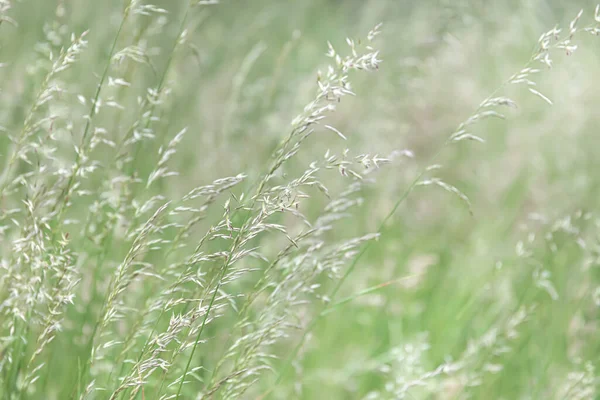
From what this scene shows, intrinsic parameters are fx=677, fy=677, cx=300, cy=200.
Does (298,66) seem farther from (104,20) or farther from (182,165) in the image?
(182,165)

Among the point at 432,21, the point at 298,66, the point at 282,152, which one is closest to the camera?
the point at 282,152

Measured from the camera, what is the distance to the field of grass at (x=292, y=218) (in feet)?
5.01

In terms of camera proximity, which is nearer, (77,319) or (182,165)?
(77,319)

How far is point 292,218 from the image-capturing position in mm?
4176

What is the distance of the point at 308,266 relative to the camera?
5.67ft

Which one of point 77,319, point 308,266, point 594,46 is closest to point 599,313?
point 308,266

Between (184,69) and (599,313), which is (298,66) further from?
(599,313)

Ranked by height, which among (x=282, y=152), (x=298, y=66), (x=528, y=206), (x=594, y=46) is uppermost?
(x=594, y=46)

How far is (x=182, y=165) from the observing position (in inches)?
145

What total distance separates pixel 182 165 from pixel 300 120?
231cm

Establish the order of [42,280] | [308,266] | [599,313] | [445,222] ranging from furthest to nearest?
[445,222] < [599,313] < [308,266] < [42,280]

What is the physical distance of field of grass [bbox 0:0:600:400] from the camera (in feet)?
5.01

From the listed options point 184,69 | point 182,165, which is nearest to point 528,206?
point 182,165

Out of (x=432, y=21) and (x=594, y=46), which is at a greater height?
(x=594, y=46)
